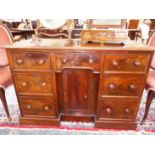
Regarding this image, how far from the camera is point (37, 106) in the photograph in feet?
5.33

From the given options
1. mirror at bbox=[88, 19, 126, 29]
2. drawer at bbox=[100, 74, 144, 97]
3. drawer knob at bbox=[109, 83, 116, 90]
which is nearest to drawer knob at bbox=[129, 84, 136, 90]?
drawer at bbox=[100, 74, 144, 97]

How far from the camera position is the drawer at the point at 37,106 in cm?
157

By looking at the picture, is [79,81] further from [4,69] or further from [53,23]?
[4,69]

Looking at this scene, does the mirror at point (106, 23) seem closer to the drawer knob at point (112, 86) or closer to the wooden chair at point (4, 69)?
the drawer knob at point (112, 86)

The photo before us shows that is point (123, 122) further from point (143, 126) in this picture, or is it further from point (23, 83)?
point (23, 83)

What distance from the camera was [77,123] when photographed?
5.84 feet

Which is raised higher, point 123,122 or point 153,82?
point 153,82

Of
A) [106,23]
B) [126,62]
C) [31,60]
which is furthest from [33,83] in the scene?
[106,23]

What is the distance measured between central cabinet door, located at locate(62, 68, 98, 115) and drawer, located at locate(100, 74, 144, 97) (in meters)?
0.12

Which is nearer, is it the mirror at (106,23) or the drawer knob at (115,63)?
the drawer knob at (115,63)

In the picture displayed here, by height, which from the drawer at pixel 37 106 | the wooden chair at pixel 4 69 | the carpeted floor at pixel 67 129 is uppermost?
the wooden chair at pixel 4 69

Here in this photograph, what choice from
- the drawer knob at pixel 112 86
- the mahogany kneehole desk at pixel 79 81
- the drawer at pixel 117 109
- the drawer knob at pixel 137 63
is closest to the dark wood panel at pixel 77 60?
the mahogany kneehole desk at pixel 79 81

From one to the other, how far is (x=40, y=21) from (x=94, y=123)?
3.99ft
